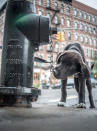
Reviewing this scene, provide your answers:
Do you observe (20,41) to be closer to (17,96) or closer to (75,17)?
(17,96)

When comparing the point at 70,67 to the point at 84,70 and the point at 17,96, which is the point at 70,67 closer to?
the point at 84,70

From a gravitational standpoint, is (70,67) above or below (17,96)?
above

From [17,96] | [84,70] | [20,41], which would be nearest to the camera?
[17,96]

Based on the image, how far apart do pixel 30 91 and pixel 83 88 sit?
1.05 metres

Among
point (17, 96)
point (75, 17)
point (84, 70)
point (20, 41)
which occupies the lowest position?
point (17, 96)

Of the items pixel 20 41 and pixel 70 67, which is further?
pixel 70 67

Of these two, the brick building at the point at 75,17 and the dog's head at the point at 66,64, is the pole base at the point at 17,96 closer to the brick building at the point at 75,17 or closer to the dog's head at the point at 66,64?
the dog's head at the point at 66,64

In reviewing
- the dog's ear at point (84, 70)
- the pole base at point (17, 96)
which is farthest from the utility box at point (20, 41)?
the dog's ear at point (84, 70)

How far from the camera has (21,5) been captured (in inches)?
66.3

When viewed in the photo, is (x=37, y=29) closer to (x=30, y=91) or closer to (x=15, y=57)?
(x=15, y=57)

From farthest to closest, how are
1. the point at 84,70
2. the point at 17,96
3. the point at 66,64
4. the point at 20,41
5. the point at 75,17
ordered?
1. the point at 75,17
2. the point at 84,70
3. the point at 66,64
4. the point at 20,41
5. the point at 17,96

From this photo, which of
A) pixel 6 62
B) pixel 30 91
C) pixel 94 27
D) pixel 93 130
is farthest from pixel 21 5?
pixel 93 130

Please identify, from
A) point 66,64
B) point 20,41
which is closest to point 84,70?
point 66,64

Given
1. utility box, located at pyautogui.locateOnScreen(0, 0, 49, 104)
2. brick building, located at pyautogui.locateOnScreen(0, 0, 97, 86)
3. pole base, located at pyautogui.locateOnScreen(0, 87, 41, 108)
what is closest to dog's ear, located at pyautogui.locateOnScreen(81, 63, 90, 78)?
brick building, located at pyautogui.locateOnScreen(0, 0, 97, 86)
